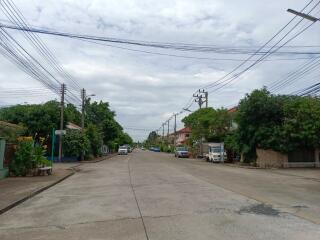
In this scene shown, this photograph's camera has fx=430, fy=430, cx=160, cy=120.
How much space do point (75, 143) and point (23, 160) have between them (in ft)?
73.5

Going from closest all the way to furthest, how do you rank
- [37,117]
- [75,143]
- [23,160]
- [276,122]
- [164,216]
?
[164,216] → [23,160] → [276,122] → [37,117] → [75,143]

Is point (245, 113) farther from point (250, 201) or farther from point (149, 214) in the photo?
point (149, 214)

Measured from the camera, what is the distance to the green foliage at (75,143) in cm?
4828

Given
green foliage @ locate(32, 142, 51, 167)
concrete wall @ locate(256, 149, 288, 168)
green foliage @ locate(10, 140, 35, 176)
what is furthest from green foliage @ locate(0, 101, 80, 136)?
concrete wall @ locate(256, 149, 288, 168)

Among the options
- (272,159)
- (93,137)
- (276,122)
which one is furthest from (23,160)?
(93,137)

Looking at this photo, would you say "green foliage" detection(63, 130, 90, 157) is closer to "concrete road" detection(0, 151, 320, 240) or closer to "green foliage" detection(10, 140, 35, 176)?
"green foliage" detection(10, 140, 35, 176)

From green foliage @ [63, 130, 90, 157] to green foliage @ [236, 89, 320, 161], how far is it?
17.4 meters

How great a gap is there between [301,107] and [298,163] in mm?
5633

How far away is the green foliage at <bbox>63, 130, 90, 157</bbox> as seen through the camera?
48.3m

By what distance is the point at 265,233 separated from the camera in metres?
8.96

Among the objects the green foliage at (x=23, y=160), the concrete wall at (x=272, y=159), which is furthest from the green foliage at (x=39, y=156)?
the concrete wall at (x=272, y=159)

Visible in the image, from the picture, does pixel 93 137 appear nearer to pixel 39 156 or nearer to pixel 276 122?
pixel 276 122

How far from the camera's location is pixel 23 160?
85.6 ft

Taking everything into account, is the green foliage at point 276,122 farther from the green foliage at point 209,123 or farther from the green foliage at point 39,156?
the green foliage at point 39,156
